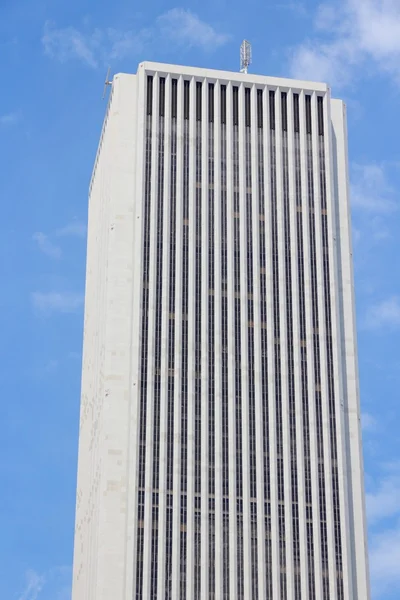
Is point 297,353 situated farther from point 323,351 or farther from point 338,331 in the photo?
point 338,331

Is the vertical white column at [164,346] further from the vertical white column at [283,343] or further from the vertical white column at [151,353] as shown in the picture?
the vertical white column at [283,343]

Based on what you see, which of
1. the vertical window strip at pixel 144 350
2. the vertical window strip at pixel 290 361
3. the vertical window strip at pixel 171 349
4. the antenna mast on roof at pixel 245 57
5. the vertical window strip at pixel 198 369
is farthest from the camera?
the antenna mast on roof at pixel 245 57

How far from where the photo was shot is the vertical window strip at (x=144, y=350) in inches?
5861

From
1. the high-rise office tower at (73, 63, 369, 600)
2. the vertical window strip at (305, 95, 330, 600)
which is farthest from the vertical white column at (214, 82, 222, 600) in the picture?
the vertical window strip at (305, 95, 330, 600)

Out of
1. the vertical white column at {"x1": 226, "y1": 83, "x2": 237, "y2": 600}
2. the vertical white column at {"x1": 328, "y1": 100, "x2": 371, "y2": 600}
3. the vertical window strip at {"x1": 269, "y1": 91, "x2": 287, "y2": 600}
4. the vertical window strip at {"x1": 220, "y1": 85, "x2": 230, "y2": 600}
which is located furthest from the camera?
the vertical white column at {"x1": 328, "y1": 100, "x2": 371, "y2": 600}

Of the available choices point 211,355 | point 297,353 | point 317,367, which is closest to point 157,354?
point 211,355

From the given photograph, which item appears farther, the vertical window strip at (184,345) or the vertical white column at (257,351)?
the vertical white column at (257,351)

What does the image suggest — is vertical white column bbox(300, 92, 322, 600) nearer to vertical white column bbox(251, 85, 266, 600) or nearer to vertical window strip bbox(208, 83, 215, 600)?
vertical white column bbox(251, 85, 266, 600)

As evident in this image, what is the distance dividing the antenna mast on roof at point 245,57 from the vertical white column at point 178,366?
13.9 metres

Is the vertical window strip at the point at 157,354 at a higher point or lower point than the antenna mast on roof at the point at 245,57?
lower

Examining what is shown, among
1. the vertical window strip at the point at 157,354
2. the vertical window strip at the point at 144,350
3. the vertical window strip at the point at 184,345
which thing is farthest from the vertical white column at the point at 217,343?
the vertical window strip at the point at 144,350

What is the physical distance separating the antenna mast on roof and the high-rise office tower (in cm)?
917

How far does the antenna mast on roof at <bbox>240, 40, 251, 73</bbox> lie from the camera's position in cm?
18200

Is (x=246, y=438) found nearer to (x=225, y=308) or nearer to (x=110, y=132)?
(x=225, y=308)
